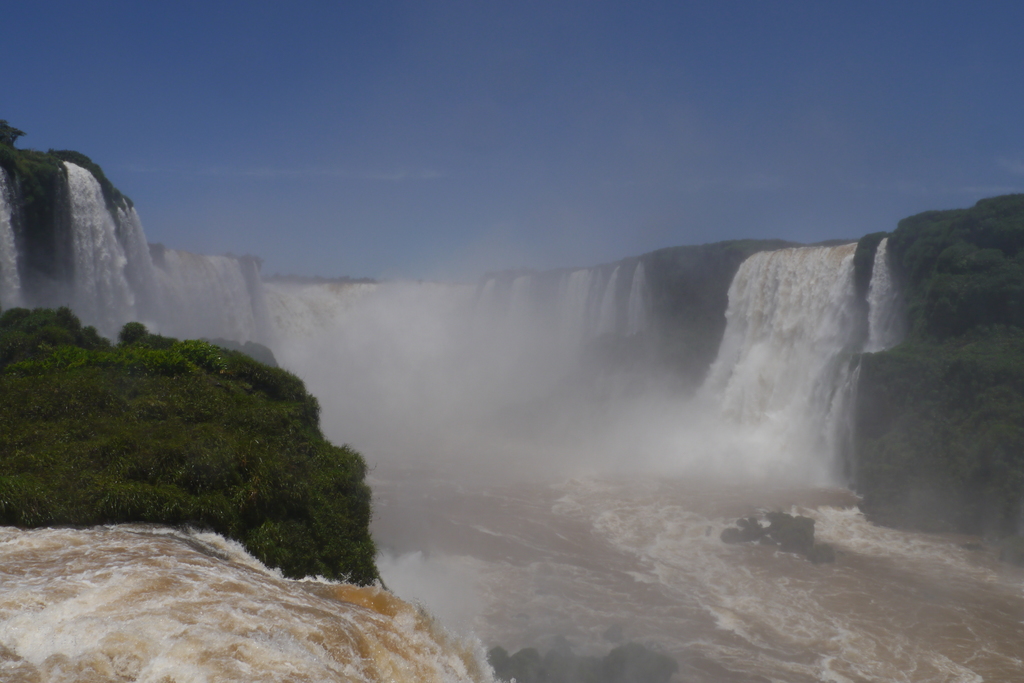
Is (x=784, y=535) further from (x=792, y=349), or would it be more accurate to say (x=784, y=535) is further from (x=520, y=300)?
(x=520, y=300)

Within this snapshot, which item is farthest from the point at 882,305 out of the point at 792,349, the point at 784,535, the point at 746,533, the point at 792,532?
the point at 746,533

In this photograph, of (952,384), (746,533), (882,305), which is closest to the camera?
(746,533)

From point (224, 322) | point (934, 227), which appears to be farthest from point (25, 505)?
point (224, 322)

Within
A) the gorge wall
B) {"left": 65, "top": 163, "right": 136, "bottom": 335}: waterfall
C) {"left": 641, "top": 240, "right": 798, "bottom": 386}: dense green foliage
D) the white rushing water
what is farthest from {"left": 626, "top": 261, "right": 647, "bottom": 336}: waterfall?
the white rushing water

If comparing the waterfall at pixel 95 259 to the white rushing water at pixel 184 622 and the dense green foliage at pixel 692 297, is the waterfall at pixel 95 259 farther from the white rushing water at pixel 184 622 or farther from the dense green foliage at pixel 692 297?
the dense green foliage at pixel 692 297

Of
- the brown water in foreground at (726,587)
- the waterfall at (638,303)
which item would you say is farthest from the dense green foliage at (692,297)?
the brown water in foreground at (726,587)
